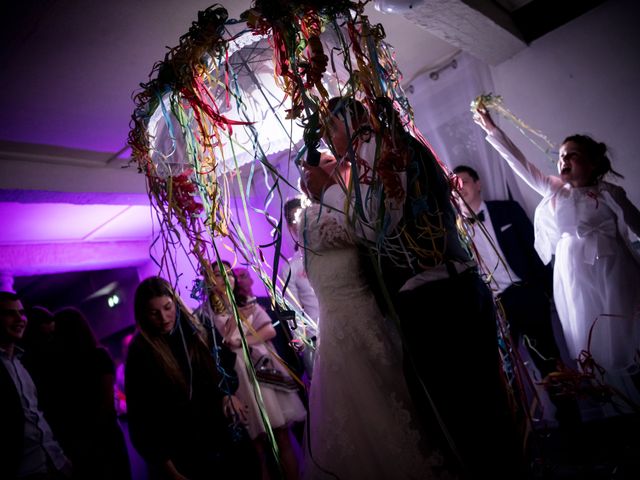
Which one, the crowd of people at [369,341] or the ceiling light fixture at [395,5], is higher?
the ceiling light fixture at [395,5]

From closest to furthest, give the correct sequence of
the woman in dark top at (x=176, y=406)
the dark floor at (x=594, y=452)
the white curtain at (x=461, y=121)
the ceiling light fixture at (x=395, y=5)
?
the dark floor at (x=594, y=452)
the woman in dark top at (x=176, y=406)
the ceiling light fixture at (x=395, y=5)
the white curtain at (x=461, y=121)

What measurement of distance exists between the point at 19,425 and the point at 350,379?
1.95 meters

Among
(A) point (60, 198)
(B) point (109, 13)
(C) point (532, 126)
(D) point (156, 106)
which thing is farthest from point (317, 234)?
(A) point (60, 198)

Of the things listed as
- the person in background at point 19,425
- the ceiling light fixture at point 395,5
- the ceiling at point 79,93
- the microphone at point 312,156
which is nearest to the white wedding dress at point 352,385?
the microphone at point 312,156

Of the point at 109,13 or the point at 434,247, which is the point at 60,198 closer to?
the point at 109,13

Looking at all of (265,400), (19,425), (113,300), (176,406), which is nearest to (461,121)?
(265,400)

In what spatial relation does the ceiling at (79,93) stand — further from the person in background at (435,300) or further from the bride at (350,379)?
the person in background at (435,300)

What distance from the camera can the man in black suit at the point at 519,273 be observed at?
3170mm

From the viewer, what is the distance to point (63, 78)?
9.21ft

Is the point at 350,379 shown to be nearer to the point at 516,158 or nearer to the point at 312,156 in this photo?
the point at 312,156

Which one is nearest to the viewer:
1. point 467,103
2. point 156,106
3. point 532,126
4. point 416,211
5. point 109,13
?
point 416,211

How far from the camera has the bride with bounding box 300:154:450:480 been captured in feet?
4.62

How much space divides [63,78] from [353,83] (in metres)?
2.31

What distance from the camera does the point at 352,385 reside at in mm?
1534
